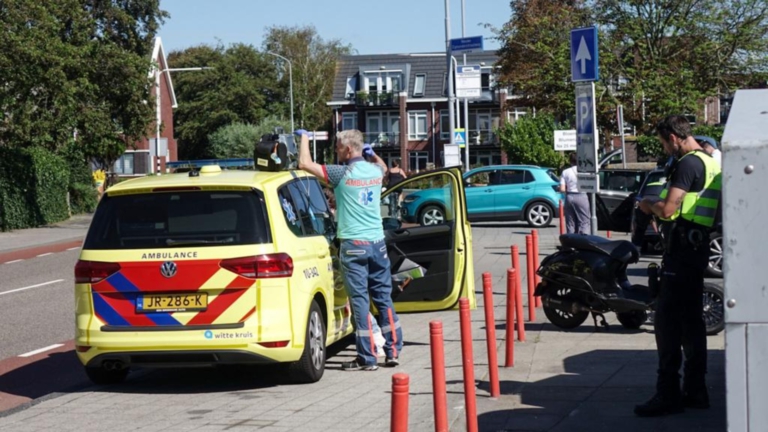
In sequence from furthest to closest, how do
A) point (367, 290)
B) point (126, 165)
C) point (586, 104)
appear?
point (126, 165) < point (586, 104) < point (367, 290)

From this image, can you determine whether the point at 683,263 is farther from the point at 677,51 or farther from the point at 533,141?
the point at 533,141

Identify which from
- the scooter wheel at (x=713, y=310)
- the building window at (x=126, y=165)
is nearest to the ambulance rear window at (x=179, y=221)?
the scooter wheel at (x=713, y=310)

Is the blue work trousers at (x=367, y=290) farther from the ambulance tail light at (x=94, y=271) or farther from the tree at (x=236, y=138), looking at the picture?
the tree at (x=236, y=138)

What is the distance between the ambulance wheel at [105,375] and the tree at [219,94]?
8042 centimetres

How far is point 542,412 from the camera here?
24.1ft

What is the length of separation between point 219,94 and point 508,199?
6317 cm

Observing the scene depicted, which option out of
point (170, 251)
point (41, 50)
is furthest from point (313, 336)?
point (41, 50)

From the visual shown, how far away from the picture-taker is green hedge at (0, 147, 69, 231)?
3203 cm

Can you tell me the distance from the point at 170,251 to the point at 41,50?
23.6 m

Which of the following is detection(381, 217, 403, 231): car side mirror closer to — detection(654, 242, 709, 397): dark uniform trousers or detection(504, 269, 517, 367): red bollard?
detection(504, 269, 517, 367): red bollard

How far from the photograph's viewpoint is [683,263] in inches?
276

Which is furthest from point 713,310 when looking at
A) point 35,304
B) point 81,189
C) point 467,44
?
point 81,189

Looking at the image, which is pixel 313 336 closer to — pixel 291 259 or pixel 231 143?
pixel 291 259

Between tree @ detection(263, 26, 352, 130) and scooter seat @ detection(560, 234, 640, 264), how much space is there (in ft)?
276
